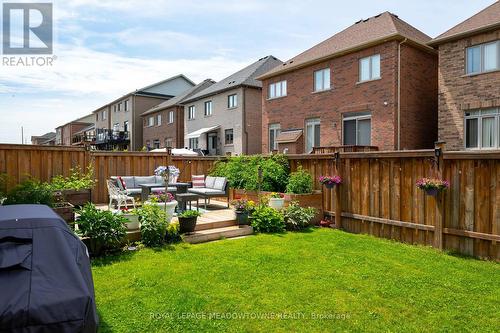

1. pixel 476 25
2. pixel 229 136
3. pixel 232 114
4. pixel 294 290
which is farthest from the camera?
pixel 229 136

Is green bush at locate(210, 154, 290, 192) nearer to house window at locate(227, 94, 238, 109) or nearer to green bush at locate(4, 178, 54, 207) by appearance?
green bush at locate(4, 178, 54, 207)

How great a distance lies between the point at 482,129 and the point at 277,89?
11.6 m

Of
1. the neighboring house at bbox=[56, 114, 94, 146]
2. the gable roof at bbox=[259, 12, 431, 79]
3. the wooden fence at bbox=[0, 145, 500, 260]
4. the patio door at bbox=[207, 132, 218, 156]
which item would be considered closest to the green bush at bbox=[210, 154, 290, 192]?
the wooden fence at bbox=[0, 145, 500, 260]

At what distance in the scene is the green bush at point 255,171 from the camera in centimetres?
1093

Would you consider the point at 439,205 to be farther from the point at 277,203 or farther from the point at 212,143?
the point at 212,143

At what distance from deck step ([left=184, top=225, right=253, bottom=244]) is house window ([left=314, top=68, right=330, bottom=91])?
12.5 meters

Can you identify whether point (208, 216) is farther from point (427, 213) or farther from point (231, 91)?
point (231, 91)

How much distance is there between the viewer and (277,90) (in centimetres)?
2172

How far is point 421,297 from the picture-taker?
183 inches

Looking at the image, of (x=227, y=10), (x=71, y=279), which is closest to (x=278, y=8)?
(x=227, y=10)

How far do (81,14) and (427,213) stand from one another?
971 cm

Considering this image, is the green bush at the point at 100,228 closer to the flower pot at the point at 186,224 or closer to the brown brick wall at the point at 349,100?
the flower pot at the point at 186,224

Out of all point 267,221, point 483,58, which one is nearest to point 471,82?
point 483,58

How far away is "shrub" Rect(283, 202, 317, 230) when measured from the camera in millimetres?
8805
